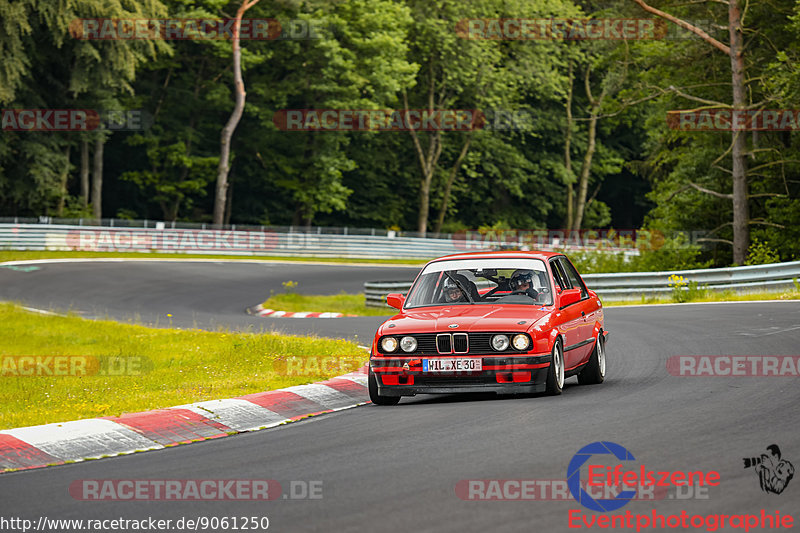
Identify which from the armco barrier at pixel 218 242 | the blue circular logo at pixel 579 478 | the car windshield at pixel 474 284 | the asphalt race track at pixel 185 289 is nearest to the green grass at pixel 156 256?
the armco barrier at pixel 218 242

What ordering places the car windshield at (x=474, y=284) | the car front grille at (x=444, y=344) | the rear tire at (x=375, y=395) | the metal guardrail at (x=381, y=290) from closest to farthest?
the car front grille at (x=444, y=344)
the rear tire at (x=375, y=395)
the car windshield at (x=474, y=284)
the metal guardrail at (x=381, y=290)

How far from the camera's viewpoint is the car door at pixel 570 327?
10.6 m

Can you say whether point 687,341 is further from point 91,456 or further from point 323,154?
point 323,154

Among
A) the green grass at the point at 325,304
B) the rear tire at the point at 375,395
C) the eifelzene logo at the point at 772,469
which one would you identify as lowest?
the green grass at the point at 325,304

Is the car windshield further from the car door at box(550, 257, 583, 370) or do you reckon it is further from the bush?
the bush

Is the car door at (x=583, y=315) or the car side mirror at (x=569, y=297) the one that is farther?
the car door at (x=583, y=315)

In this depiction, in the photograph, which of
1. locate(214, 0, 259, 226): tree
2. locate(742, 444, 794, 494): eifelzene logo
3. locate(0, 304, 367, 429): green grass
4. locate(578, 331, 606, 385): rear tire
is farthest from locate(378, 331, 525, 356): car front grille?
locate(214, 0, 259, 226): tree

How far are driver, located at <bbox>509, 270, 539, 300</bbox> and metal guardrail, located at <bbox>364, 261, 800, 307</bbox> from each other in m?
12.4

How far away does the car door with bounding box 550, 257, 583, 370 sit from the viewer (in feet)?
34.7

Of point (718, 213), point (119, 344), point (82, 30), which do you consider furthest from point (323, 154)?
point (119, 344)

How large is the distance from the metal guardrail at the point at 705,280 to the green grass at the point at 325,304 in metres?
1.90

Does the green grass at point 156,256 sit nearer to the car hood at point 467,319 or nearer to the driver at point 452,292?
the driver at point 452,292

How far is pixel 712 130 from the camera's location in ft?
93.9

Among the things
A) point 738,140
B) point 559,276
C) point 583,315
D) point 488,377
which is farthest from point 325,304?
point 488,377
